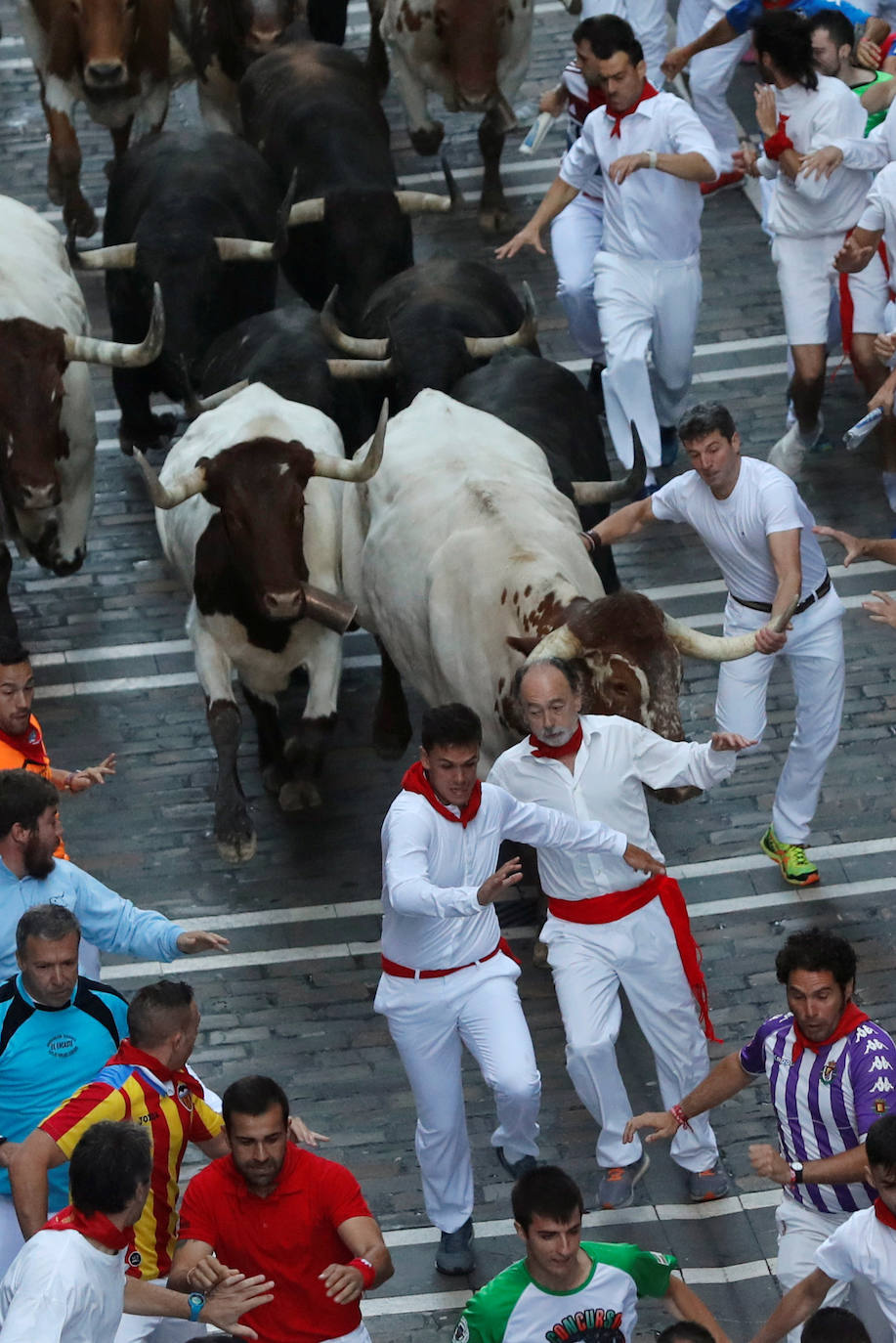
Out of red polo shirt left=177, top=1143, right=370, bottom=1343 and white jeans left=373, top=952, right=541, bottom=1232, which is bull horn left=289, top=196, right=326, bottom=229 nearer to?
white jeans left=373, top=952, right=541, bottom=1232

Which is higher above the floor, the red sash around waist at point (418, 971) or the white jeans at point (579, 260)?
the red sash around waist at point (418, 971)

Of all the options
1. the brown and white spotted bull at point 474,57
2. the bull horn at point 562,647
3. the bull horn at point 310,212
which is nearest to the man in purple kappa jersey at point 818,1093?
the bull horn at point 562,647

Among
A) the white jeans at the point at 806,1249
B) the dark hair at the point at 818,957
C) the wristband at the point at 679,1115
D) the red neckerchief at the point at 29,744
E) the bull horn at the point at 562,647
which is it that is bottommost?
the white jeans at the point at 806,1249

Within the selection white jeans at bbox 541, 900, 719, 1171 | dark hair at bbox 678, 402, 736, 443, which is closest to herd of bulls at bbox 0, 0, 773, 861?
dark hair at bbox 678, 402, 736, 443

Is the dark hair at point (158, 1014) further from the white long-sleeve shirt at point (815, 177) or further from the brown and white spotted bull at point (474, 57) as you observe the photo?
the brown and white spotted bull at point (474, 57)

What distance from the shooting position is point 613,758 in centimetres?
796

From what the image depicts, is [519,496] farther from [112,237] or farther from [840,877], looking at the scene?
[112,237]

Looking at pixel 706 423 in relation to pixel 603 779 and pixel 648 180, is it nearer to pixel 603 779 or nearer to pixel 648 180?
pixel 603 779

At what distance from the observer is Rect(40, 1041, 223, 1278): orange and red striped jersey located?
6508 mm

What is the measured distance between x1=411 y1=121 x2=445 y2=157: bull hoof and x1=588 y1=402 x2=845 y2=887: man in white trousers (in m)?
6.22

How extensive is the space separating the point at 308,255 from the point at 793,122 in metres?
3.15

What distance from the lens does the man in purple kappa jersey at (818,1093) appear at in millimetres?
6652

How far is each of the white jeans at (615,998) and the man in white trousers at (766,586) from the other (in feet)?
4.46

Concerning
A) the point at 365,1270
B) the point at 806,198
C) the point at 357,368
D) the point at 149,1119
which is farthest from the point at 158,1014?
the point at 806,198
